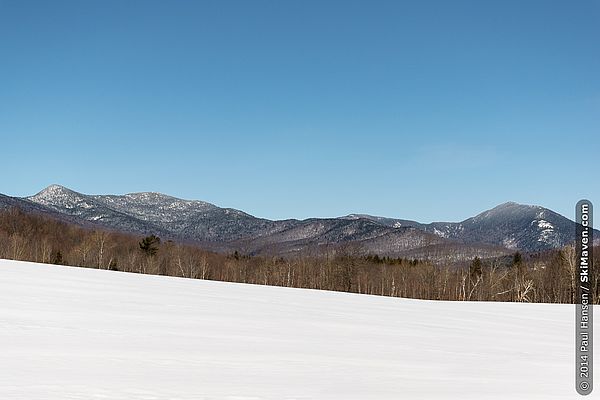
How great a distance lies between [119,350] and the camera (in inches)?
315

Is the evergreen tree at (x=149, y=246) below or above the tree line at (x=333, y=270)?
above

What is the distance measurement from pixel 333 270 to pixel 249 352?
62976 millimetres

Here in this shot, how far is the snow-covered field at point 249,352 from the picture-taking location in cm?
623

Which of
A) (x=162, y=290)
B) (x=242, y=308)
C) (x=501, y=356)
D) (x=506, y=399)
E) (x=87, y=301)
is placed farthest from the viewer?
(x=162, y=290)

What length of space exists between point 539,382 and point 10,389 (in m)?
6.44

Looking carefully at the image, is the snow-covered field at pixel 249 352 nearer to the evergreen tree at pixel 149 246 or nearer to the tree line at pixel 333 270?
the tree line at pixel 333 270

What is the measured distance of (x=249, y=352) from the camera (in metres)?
8.60

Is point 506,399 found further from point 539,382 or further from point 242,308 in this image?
point 242,308

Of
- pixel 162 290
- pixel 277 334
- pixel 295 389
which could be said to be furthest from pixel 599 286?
pixel 295 389

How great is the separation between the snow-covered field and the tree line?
155 feet

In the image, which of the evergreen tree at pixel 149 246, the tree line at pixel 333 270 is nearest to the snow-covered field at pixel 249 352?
the tree line at pixel 333 270

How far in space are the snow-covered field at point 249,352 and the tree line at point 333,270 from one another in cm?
4738

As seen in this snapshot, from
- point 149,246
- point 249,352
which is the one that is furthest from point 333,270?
point 249,352

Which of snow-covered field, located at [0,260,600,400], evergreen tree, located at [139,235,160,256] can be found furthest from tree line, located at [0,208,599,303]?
snow-covered field, located at [0,260,600,400]
